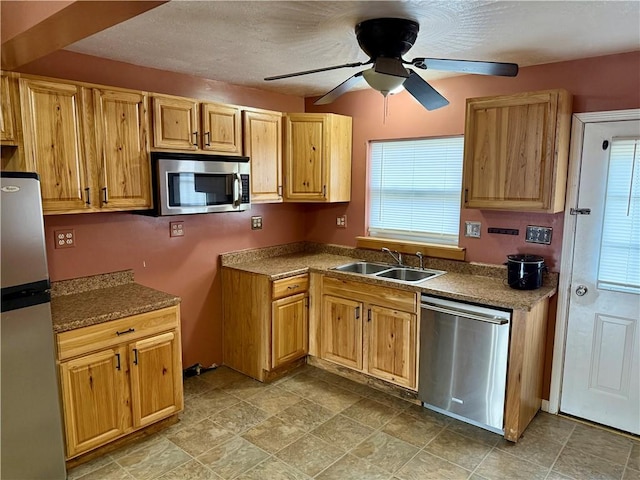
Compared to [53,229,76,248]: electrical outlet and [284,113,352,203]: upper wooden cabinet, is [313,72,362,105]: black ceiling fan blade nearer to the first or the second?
[284,113,352,203]: upper wooden cabinet

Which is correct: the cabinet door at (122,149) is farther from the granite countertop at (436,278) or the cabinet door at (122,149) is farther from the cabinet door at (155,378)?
the granite countertop at (436,278)

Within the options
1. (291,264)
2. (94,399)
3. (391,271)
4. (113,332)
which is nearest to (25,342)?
(113,332)

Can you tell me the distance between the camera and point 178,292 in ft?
11.3

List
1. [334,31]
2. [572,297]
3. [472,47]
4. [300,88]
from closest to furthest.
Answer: [334,31] < [472,47] < [572,297] < [300,88]

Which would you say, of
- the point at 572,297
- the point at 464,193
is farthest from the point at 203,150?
the point at 572,297

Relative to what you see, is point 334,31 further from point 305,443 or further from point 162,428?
point 162,428

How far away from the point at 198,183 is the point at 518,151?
212 cm

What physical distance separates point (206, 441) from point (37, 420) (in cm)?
95

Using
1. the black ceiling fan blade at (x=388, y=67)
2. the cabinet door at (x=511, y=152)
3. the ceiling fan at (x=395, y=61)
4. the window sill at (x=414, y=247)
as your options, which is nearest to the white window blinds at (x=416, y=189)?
the window sill at (x=414, y=247)

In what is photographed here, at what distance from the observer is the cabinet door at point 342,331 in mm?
3393

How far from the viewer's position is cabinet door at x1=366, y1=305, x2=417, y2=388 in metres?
3.11

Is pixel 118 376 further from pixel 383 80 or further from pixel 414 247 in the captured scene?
pixel 414 247

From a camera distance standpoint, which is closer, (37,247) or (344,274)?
(37,247)

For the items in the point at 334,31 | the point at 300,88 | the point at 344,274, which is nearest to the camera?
the point at 334,31
